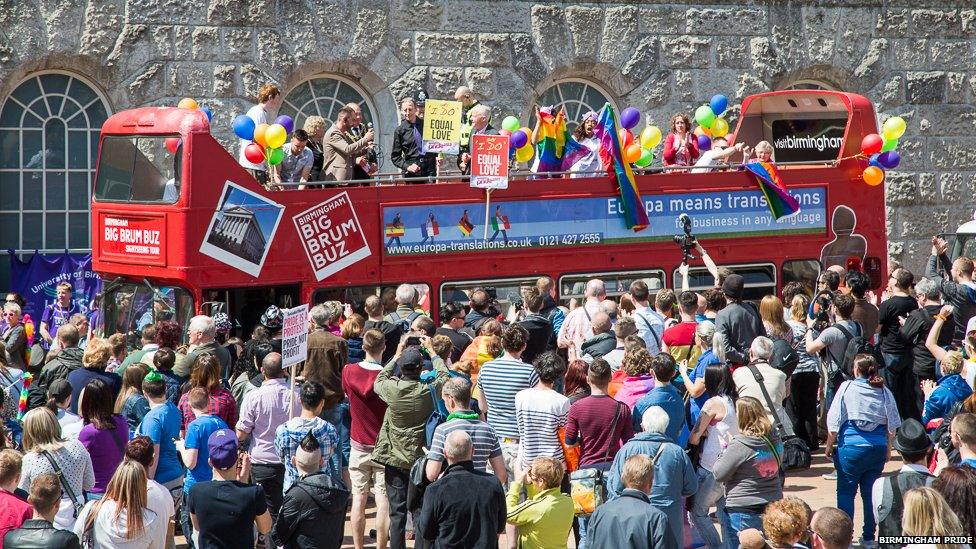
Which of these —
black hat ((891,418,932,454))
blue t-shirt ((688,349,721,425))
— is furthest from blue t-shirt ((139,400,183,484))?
black hat ((891,418,932,454))

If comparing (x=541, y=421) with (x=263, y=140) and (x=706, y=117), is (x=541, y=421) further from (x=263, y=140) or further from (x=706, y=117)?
(x=706, y=117)

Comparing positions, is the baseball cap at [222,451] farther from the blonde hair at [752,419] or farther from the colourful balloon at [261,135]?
the colourful balloon at [261,135]

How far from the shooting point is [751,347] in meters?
10.6

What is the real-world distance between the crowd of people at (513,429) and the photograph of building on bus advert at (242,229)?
754 mm

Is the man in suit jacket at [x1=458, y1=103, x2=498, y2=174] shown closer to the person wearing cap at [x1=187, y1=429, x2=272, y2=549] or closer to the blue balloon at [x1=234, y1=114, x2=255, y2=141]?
the blue balloon at [x1=234, y1=114, x2=255, y2=141]

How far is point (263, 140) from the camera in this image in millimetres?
13055

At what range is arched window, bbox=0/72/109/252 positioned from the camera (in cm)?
1659

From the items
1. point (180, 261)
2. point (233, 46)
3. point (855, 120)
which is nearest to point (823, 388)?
point (855, 120)

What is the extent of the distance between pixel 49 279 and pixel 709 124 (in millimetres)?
8626

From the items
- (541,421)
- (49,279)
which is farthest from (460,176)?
(49,279)

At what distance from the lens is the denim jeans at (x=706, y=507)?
8.51 metres

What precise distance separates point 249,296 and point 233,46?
511cm

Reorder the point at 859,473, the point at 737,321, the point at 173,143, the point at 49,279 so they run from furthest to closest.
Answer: the point at 49,279 < the point at 173,143 < the point at 737,321 < the point at 859,473

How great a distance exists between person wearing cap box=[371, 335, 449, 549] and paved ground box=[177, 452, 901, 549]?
36.4 inches
